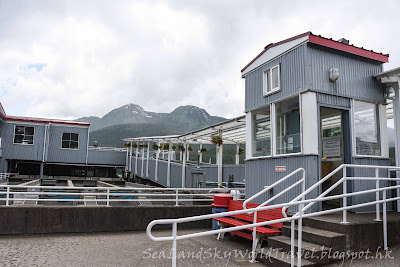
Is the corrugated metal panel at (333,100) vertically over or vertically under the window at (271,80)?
under

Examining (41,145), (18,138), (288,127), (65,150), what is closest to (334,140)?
(288,127)

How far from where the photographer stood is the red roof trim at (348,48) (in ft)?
26.1

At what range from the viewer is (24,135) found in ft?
91.2

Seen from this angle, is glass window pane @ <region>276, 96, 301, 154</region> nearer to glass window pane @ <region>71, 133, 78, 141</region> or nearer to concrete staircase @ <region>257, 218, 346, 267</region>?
concrete staircase @ <region>257, 218, 346, 267</region>

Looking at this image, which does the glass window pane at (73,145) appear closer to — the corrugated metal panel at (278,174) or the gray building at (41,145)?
the gray building at (41,145)

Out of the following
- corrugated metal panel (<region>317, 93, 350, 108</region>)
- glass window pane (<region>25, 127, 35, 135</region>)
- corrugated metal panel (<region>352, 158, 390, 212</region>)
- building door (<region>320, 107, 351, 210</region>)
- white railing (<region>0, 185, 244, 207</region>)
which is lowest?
white railing (<region>0, 185, 244, 207</region>)

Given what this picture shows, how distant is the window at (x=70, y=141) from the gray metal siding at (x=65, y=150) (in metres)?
0.29

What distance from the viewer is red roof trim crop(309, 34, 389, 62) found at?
26.1 feet

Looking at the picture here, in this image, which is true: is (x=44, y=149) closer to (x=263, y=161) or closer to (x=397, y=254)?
(x=263, y=161)

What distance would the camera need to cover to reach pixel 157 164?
84.8 ft

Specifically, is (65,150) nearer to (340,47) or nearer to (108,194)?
(108,194)

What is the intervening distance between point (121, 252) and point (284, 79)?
5811 millimetres

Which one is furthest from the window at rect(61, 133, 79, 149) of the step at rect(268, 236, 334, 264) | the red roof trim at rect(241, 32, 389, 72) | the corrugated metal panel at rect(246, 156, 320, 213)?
the step at rect(268, 236, 334, 264)

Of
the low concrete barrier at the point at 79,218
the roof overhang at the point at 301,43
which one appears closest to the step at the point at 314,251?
the low concrete barrier at the point at 79,218
